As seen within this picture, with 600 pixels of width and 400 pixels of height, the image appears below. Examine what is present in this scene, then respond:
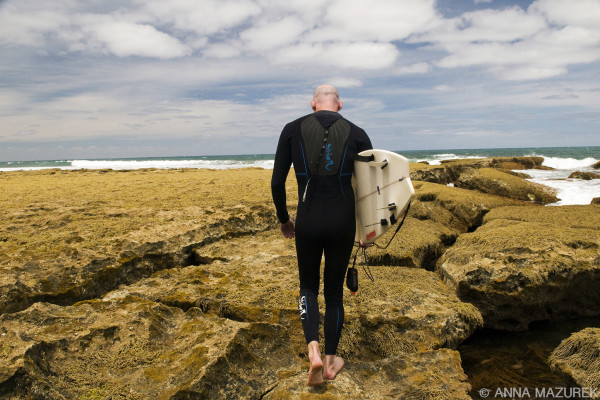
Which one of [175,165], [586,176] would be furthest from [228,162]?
[586,176]

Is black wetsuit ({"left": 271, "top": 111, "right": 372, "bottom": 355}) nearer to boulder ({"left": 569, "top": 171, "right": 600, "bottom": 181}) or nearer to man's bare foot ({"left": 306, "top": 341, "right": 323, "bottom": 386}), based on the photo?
man's bare foot ({"left": 306, "top": 341, "right": 323, "bottom": 386})

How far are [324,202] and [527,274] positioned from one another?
10.7 feet

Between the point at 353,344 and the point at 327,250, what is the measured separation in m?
1.04

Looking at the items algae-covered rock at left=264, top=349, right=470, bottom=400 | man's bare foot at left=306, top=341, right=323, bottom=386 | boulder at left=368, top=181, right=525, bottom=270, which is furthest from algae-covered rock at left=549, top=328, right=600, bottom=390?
man's bare foot at left=306, top=341, right=323, bottom=386

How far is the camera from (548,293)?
4945 millimetres

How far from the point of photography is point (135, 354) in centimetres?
308

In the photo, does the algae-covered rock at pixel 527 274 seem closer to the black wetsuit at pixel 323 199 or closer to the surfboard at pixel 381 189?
the surfboard at pixel 381 189

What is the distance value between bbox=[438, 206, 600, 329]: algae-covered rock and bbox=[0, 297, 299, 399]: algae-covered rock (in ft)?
9.37

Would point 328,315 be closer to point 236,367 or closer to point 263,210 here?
point 236,367

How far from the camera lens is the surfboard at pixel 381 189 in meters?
3.17

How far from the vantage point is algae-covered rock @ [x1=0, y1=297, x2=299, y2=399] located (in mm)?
2646

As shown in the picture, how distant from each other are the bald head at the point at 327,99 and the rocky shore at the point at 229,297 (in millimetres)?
2005

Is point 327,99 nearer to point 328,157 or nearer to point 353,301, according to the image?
point 328,157

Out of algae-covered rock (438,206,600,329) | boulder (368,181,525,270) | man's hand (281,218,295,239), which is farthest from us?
boulder (368,181,525,270)
